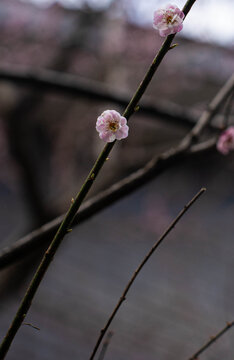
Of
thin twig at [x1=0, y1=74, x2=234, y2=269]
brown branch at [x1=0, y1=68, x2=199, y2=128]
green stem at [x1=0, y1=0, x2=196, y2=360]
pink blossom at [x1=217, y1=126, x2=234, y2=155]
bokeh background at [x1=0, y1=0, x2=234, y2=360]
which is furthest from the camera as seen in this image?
bokeh background at [x1=0, y1=0, x2=234, y2=360]

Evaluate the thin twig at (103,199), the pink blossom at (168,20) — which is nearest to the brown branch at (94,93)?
the thin twig at (103,199)

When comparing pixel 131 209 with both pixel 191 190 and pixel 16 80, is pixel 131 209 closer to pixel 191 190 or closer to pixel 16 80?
pixel 191 190

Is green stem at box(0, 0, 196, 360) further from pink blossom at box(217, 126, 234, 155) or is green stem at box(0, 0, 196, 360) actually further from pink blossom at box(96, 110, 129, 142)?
pink blossom at box(217, 126, 234, 155)

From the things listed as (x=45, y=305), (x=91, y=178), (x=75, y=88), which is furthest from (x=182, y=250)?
(x=91, y=178)

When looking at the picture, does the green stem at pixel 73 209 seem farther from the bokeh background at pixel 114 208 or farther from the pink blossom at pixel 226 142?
the bokeh background at pixel 114 208

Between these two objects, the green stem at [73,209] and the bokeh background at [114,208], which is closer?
the green stem at [73,209]

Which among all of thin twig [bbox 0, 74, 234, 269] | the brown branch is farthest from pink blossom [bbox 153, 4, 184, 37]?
the brown branch
